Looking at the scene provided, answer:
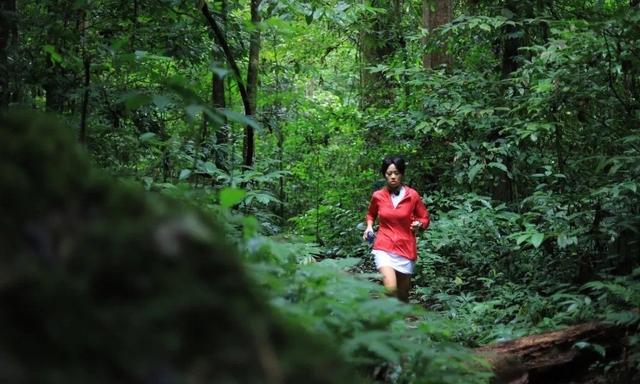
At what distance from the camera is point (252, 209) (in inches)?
343

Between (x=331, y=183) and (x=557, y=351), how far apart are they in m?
8.55

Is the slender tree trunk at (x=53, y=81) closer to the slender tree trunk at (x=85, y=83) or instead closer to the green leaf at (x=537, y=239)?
the slender tree trunk at (x=85, y=83)

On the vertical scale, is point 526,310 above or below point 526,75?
below

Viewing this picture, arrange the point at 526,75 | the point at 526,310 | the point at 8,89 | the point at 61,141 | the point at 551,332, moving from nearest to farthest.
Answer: the point at 61,141, the point at 551,332, the point at 8,89, the point at 526,310, the point at 526,75

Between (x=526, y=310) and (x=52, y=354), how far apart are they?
652cm

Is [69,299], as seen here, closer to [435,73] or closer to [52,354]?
[52,354]

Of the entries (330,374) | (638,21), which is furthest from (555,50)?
(330,374)

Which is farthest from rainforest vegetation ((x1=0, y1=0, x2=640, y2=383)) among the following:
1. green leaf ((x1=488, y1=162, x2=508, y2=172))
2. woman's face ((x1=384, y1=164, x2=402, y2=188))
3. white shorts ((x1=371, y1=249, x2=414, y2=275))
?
woman's face ((x1=384, y1=164, x2=402, y2=188))

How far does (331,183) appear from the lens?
44.5 ft

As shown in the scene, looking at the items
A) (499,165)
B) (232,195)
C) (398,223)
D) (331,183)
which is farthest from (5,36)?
(331,183)

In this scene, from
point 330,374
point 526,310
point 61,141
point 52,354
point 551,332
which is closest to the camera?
point 52,354

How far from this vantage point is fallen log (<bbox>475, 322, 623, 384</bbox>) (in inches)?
205

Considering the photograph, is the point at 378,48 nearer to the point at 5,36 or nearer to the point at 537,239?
the point at 537,239

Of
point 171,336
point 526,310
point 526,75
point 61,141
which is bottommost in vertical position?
point 526,310
